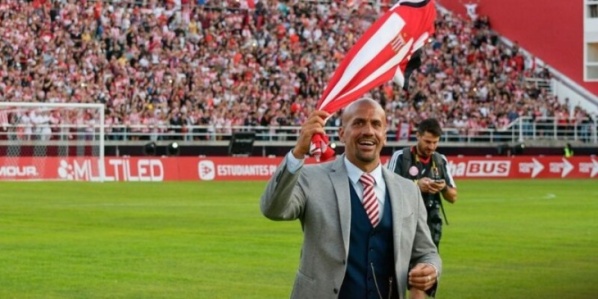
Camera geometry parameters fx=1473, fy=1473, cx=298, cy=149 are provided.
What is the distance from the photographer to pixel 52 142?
49.5 metres

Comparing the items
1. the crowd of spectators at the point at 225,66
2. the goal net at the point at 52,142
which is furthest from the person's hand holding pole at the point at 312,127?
the crowd of spectators at the point at 225,66

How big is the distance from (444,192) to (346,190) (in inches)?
317

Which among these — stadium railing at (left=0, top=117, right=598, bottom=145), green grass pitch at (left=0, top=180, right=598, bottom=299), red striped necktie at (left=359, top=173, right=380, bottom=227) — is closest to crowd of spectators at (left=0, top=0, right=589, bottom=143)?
stadium railing at (left=0, top=117, right=598, bottom=145)

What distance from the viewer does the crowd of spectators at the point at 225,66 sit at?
53.0 metres

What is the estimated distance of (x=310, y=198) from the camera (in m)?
8.02

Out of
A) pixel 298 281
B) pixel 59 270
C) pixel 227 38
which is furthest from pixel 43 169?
pixel 298 281

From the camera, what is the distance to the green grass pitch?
17984 mm

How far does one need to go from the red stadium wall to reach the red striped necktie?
62.4 meters

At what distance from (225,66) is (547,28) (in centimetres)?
1979

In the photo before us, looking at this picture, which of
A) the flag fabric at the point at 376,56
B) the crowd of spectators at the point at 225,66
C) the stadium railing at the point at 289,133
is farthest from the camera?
the crowd of spectators at the point at 225,66

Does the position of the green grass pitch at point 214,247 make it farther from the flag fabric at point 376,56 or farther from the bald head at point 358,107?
the flag fabric at point 376,56

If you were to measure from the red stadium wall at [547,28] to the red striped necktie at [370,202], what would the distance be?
62.4 m

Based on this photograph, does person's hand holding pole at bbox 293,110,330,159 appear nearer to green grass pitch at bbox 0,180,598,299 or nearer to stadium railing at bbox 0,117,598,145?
green grass pitch at bbox 0,180,598,299

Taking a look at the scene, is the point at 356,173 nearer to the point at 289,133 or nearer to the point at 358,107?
the point at 358,107
